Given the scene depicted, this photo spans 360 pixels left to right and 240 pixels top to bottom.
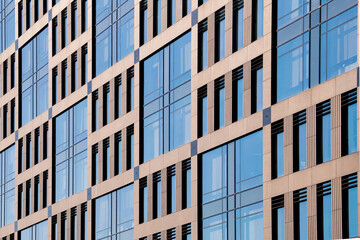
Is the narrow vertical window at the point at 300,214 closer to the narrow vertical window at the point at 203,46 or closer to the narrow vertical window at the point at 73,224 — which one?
the narrow vertical window at the point at 203,46

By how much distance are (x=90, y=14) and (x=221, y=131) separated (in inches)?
732

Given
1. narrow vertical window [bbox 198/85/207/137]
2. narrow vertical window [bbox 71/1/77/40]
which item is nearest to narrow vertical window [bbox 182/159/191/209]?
narrow vertical window [bbox 198/85/207/137]

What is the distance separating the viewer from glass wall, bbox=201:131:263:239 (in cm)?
4853

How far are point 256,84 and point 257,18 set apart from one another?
3449 millimetres

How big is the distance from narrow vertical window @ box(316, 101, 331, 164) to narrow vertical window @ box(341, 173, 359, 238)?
180 centimetres

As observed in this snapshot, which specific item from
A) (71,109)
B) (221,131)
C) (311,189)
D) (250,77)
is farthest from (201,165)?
(71,109)

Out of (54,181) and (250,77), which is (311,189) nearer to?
(250,77)

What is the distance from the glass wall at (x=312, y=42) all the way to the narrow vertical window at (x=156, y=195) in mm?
11590

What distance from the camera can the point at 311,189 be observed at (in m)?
44.4

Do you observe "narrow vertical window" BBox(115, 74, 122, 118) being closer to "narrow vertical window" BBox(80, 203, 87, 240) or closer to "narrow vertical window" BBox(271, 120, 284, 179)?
"narrow vertical window" BBox(80, 203, 87, 240)

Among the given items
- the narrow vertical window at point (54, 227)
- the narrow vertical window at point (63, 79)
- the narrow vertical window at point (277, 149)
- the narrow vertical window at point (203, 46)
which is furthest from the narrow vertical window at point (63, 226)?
the narrow vertical window at point (277, 149)

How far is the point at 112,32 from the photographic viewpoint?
63.6m

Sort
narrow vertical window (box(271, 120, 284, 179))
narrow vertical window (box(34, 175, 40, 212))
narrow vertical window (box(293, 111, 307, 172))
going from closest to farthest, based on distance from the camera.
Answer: narrow vertical window (box(293, 111, 307, 172))
narrow vertical window (box(271, 120, 284, 179))
narrow vertical window (box(34, 175, 40, 212))

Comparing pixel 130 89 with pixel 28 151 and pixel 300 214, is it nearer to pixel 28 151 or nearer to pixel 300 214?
pixel 28 151
